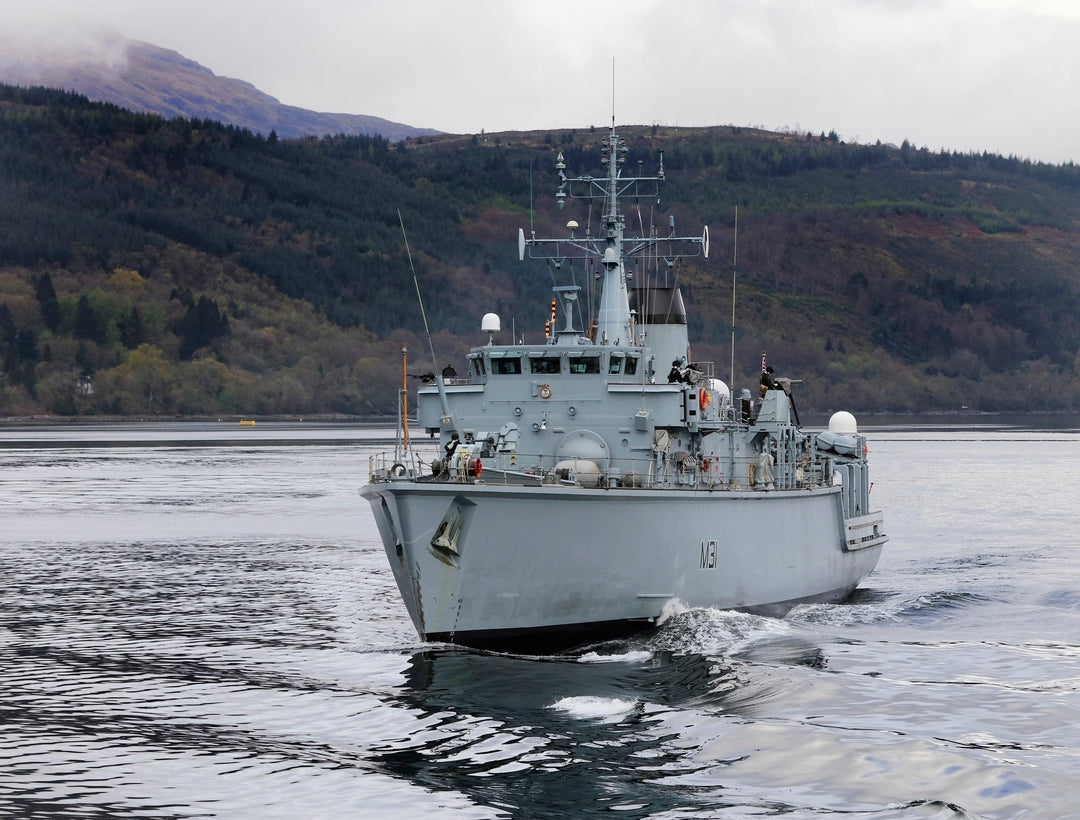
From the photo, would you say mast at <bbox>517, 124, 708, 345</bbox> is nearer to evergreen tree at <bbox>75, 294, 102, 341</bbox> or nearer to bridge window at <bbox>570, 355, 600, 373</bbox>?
bridge window at <bbox>570, 355, 600, 373</bbox>

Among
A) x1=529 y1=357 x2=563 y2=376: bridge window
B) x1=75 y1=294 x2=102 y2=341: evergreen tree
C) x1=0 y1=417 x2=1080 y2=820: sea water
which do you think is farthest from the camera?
x1=75 y1=294 x2=102 y2=341: evergreen tree

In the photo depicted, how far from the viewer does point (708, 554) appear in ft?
80.9

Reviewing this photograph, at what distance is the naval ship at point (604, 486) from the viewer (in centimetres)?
2227

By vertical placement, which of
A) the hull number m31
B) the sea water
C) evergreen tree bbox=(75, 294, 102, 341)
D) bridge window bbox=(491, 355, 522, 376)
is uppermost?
evergreen tree bbox=(75, 294, 102, 341)

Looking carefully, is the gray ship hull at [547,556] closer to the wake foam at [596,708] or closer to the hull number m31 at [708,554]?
the hull number m31 at [708,554]

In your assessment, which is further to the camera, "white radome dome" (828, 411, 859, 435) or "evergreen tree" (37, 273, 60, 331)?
"evergreen tree" (37, 273, 60, 331)

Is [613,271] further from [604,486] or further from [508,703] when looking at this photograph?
[508,703]

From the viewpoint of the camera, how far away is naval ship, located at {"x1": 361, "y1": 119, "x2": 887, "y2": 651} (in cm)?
2227

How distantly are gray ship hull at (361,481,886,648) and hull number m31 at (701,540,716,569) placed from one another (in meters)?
0.03

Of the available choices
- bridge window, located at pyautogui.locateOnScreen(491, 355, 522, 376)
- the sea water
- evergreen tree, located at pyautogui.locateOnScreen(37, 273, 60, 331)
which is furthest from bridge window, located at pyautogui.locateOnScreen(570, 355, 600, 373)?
evergreen tree, located at pyautogui.locateOnScreen(37, 273, 60, 331)

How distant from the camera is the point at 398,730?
1925 centimetres

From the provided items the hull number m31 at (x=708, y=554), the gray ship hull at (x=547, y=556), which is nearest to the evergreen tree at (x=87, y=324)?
the gray ship hull at (x=547, y=556)

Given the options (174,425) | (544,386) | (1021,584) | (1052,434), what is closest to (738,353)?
(1052,434)

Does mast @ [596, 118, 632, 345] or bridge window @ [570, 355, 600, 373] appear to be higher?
mast @ [596, 118, 632, 345]
